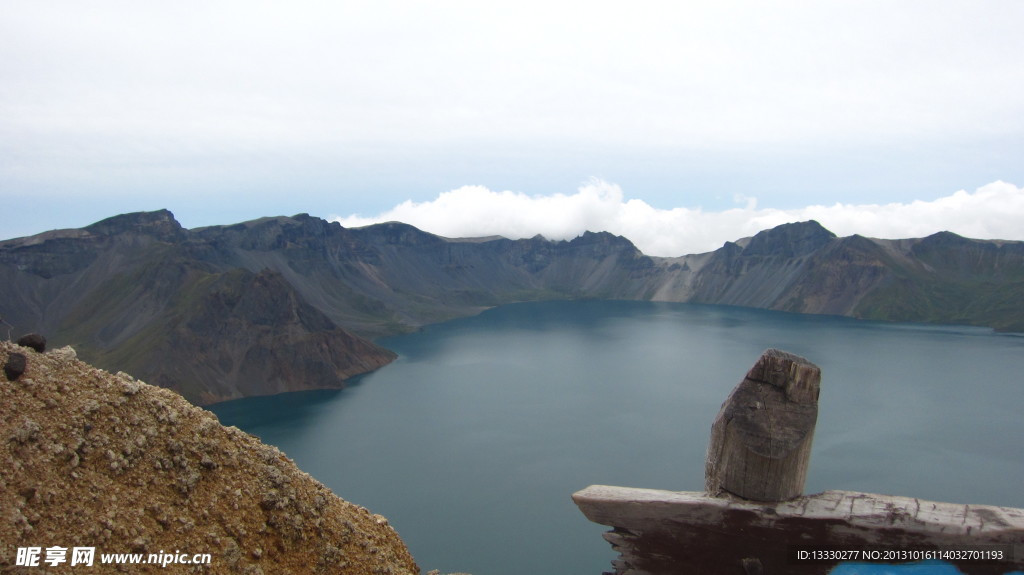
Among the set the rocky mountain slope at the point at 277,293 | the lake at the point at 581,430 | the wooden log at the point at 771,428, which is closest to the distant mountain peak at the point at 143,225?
the rocky mountain slope at the point at 277,293

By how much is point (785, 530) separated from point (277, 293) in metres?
98.4

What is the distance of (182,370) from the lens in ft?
246

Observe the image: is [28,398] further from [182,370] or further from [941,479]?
[182,370]

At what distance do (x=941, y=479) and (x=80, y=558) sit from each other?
49.9m

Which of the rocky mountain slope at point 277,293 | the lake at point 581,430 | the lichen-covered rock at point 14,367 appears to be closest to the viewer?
the lichen-covered rock at point 14,367

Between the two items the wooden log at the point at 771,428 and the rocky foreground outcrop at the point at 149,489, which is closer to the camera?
the wooden log at the point at 771,428

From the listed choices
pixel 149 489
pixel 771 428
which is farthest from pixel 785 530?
pixel 149 489

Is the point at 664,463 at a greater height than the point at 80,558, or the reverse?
the point at 80,558

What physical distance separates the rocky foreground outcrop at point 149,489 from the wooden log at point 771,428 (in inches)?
118

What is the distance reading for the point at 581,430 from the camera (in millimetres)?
54188

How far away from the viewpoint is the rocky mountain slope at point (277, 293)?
8206cm

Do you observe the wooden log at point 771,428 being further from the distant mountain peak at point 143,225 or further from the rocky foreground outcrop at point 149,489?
the distant mountain peak at point 143,225

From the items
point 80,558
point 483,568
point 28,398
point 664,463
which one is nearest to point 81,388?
point 28,398

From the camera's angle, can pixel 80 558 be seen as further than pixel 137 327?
No
